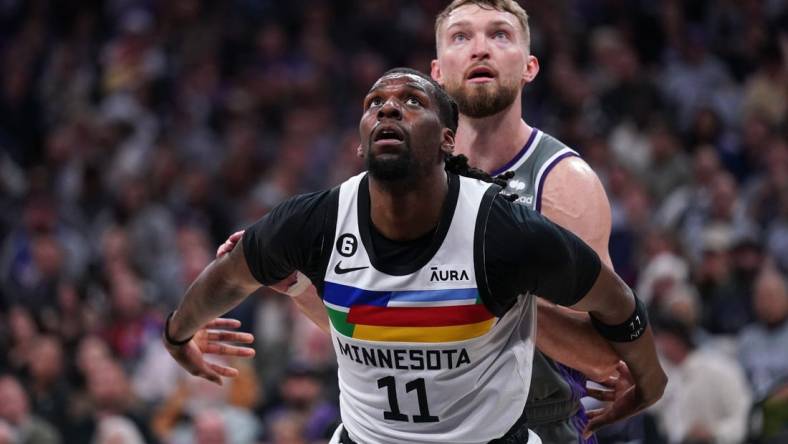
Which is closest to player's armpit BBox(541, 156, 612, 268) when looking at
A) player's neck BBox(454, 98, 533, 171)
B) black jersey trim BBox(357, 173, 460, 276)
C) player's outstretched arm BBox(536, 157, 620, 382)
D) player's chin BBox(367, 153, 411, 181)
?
player's outstretched arm BBox(536, 157, 620, 382)

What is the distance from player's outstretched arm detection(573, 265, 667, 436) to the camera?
13.1 ft

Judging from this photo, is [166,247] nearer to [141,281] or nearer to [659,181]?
[141,281]

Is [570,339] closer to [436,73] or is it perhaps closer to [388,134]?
[388,134]

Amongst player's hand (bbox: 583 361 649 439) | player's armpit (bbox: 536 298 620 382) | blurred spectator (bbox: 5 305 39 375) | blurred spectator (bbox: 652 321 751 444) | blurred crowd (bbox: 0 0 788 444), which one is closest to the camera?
player's armpit (bbox: 536 298 620 382)

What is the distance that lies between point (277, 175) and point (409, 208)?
7667 millimetres

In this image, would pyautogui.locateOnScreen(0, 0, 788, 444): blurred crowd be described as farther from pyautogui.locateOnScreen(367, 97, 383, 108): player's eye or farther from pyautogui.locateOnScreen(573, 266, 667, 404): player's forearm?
pyautogui.locateOnScreen(367, 97, 383, 108): player's eye

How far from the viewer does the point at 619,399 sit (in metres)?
4.46

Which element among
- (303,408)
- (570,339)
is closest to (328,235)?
(570,339)

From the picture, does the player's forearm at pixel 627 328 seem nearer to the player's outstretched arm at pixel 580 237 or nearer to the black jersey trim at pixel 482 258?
the player's outstretched arm at pixel 580 237

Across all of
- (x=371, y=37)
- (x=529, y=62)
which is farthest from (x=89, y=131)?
(x=529, y=62)

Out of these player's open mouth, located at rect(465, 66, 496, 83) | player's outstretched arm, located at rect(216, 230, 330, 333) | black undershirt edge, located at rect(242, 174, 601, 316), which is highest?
player's open mouth, located at rect(465, 66, 496, 83)

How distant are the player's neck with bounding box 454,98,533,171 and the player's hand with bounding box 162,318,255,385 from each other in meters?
1.03

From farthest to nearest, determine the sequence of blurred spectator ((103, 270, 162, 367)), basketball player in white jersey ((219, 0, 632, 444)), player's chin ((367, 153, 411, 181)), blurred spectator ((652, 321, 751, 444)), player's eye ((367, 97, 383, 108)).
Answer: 1. blurred spectator ((103, 270, 162, 367))
2. blurred spectator ((652, 321, 751, 444))
3. basketball player in white jersey ((219, 0, 632, 444))
4. player's eye ((367, 97, 383, 108))
5. player's chin ((367, 153, 411, 181))

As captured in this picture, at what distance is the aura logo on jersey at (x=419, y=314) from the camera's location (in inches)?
148
